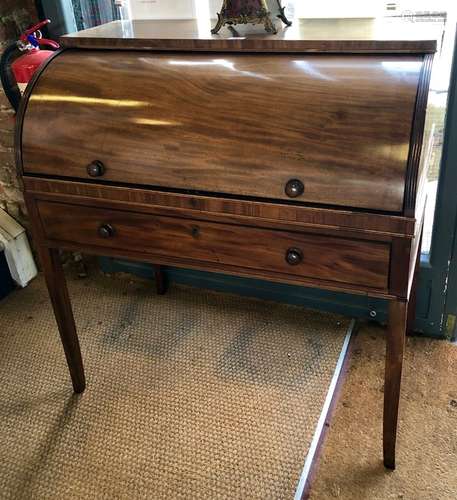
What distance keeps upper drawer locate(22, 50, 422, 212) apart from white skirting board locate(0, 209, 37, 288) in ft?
3.20

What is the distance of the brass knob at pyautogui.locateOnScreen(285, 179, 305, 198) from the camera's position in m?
1.13

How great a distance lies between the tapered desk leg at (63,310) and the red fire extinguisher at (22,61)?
51 cm

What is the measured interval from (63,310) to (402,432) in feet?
3.33

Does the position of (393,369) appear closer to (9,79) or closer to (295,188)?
(295,188)

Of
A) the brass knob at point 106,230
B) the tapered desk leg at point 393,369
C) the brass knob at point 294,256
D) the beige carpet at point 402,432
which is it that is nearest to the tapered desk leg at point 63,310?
the brass knob at point 106,230

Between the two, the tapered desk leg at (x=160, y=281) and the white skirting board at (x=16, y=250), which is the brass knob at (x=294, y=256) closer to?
the tapered desk leg at (x=160, y=281)

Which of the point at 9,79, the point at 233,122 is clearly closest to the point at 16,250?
the point at 9,79

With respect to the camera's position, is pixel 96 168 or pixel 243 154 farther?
pixel 96 168

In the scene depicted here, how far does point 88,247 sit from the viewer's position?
144 cm

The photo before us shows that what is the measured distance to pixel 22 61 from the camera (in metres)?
1.59

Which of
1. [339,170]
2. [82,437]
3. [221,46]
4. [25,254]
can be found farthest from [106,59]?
[25,254]

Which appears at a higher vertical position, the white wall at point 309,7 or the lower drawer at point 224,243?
the white wall at point 309,7

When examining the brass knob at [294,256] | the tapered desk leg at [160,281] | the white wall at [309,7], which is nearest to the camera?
the brass knob at [294,256]

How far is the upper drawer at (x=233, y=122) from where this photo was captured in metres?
1.08
